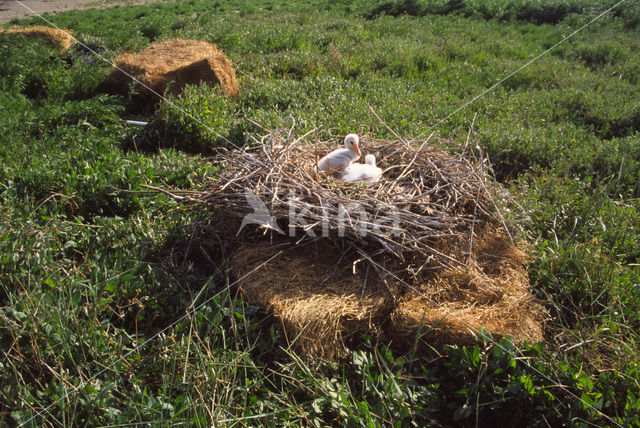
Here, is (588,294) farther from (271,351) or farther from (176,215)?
(176,215)

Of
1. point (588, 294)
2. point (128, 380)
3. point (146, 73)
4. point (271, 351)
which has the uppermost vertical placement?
point (146, 73)

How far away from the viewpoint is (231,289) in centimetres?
355

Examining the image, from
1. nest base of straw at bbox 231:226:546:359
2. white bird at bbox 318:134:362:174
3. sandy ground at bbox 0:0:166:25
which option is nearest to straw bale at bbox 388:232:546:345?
nest base of straw at bbox 231:226:546:359

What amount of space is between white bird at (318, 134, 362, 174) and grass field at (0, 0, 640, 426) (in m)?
1.07

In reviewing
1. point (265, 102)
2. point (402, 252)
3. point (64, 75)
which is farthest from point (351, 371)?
point (64, 75)

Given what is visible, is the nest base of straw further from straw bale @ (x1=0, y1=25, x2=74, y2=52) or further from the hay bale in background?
straw bale @ (x1=0, y1=25, x2=74, y2=52)

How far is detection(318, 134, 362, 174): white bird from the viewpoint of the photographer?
419 cm

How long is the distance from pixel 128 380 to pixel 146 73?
5.95 metres

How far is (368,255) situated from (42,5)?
1986 cm

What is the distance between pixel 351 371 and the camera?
315 cm

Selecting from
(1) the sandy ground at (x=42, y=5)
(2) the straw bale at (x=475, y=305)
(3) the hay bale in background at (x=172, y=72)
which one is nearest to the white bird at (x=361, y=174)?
(2) the straw bale at (x=475, y=305)

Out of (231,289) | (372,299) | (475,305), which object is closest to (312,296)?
(372,299)

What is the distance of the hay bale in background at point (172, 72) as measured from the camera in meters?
7.47

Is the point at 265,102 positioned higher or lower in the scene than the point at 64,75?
lower
